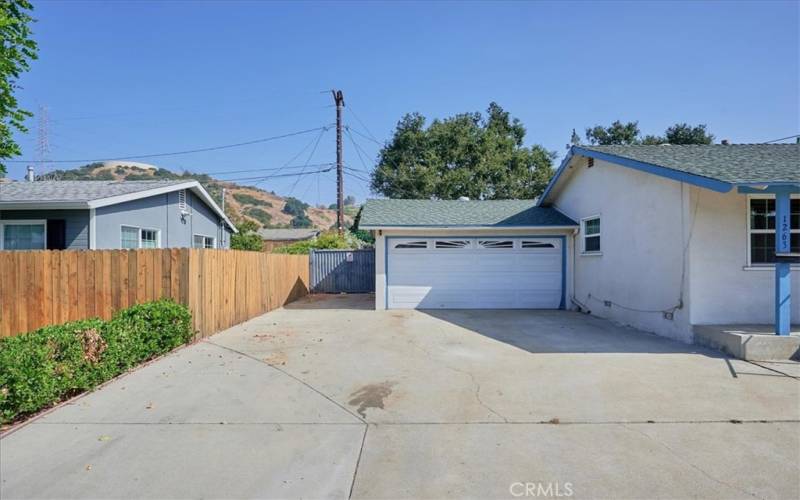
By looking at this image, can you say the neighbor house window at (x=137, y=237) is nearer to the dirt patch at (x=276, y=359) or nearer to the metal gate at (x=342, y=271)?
the metal gate at (x=342, y=271)

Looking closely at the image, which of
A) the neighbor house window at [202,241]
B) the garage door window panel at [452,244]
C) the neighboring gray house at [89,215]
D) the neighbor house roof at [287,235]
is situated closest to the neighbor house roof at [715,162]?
the garage door window panel at [452,244]

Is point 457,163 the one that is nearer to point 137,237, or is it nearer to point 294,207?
point 137,237

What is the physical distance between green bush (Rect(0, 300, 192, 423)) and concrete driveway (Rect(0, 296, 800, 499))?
242 millimetres

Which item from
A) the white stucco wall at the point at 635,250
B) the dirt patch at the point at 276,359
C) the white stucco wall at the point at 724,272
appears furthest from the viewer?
the white stucco wall at the point at 635,250

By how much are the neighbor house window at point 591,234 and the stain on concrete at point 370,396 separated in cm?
825

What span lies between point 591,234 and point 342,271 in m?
10.5

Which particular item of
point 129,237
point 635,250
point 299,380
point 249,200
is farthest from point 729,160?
point 249,200

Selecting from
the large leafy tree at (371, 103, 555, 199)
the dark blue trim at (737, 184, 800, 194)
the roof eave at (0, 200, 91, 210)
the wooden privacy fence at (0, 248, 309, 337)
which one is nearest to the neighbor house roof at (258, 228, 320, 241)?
the large leafy tree at (371, 103, 555, 199)

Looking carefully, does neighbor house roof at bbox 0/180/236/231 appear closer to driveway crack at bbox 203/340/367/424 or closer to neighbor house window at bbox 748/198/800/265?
driveway crack at bbox 203/340/367/424

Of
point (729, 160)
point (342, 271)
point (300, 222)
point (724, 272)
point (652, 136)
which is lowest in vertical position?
point (342, 271)

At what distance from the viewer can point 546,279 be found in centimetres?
1337

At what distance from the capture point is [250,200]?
8631 cm

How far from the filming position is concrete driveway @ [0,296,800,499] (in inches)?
129

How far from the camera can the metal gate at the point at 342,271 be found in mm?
19219
